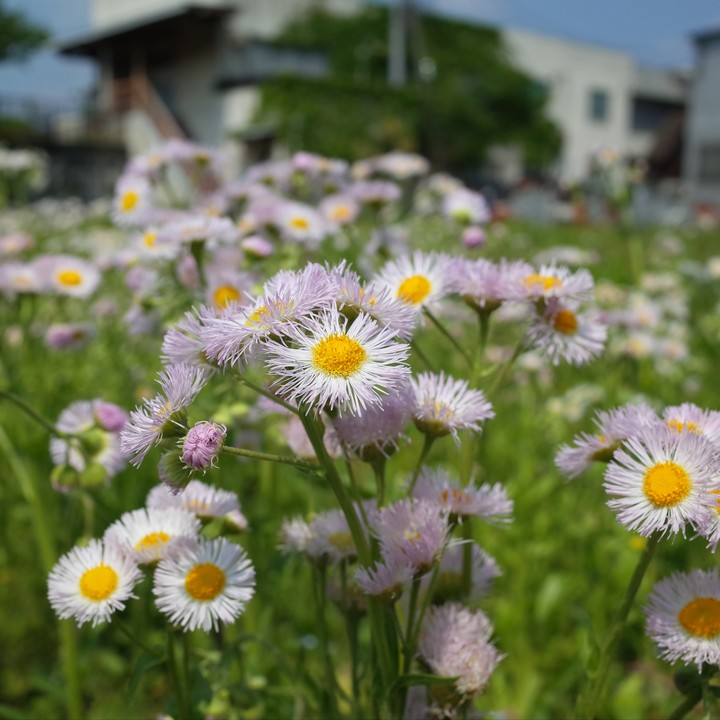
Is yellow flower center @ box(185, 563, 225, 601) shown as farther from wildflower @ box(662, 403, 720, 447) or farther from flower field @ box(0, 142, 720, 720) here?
wildflower @ box(662, 403, 720, 447)

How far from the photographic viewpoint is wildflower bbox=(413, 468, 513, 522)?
78cm

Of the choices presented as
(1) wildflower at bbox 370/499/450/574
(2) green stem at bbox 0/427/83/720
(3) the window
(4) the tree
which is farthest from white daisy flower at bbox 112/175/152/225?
(3) the window

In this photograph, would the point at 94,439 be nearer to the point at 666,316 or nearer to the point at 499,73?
the point at 666,316

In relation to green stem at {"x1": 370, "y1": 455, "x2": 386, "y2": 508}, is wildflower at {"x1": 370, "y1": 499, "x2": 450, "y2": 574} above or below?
below

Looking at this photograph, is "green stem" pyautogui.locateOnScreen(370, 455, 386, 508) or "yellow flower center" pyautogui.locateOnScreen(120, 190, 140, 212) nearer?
"green stem" pyautogui.locateOnScreen(370, 455, 386, 508)

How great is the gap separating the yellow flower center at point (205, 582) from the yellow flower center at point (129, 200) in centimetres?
118

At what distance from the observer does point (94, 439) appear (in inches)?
44.9

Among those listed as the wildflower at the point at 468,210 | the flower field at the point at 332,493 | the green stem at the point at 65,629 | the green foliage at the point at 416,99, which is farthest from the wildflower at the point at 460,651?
the green foliage at the point at 416,99

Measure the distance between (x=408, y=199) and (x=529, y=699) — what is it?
3.34 metres

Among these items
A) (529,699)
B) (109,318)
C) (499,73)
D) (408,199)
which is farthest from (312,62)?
(529,699)

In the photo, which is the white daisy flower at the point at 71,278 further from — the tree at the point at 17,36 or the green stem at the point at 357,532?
the tree at the point at 17,36

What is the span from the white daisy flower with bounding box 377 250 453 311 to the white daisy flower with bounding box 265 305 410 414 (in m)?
0.20

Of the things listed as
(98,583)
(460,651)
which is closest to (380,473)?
(460,651)

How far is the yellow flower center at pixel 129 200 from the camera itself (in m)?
1.82
